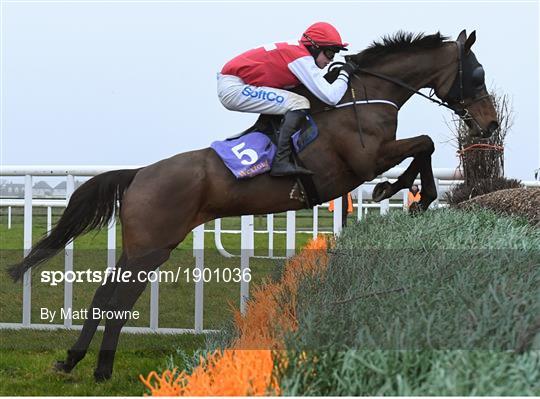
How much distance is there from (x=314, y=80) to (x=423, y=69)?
83 cm

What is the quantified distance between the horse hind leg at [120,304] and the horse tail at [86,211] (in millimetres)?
399

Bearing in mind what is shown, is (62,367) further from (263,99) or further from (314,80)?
(314,80)

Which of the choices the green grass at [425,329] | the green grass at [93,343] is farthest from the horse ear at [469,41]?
the green grass at [93,343]

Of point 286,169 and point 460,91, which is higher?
point 460,91

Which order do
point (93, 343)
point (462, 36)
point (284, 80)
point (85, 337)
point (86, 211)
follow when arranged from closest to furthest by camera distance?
point (85, 337) < point (284, 80) < point (86, 211) < point (462, 36) < point (93, 343)

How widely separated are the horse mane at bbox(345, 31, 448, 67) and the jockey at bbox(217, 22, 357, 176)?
1.15 feet

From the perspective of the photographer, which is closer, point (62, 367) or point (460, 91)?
point (62, 367)

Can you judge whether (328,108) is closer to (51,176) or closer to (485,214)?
(485,214)

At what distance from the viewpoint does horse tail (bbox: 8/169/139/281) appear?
3.69 m

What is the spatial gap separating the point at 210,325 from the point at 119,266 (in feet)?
4.77

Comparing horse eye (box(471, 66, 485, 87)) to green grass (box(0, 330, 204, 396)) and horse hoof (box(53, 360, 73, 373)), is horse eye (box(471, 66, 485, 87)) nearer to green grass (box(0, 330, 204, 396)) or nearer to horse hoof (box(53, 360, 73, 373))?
green grass (box(0, 330, 204, 396))

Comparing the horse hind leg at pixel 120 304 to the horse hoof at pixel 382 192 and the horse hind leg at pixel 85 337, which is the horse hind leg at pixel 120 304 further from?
the horse hoof at pixel 382 192

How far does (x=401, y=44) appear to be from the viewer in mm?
4008

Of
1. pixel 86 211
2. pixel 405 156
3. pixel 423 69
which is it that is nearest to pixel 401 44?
pixel 423 69
